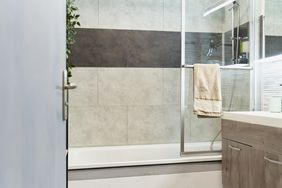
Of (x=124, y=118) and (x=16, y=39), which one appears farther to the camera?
(x=124, y=118)

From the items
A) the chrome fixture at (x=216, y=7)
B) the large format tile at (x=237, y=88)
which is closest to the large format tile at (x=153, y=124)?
the large format tile at (x=237, y=88)

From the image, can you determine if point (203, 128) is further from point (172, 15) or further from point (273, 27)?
point (172, 15)

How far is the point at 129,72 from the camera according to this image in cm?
306

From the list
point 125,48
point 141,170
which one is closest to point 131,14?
point 125,48

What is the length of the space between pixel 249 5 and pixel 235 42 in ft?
1.21

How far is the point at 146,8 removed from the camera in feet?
10.2

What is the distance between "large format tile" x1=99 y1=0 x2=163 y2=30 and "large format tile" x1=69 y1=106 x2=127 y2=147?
891mm

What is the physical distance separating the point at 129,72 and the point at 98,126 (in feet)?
2.15

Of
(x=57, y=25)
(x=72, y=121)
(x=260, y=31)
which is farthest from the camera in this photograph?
(x=72, y=121)

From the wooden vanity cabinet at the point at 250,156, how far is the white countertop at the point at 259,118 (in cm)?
3

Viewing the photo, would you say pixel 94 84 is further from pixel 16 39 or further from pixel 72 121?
pixel 16 39

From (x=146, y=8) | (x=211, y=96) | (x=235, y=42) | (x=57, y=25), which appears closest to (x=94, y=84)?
(x=146, y=8)

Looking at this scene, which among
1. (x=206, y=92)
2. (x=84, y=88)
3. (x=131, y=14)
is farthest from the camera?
(x=131, y=14)

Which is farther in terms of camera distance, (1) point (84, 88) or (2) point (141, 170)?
(1) point (84, 88)
